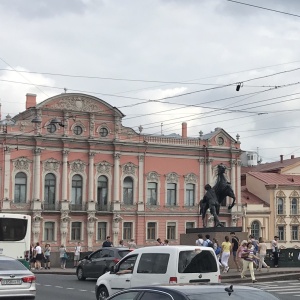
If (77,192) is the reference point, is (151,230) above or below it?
below

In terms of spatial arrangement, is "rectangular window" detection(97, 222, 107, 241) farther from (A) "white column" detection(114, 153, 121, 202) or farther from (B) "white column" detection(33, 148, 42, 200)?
(B) "white column" detection(33, 148, 42, 200)

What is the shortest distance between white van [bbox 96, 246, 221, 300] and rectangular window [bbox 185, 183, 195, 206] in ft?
167

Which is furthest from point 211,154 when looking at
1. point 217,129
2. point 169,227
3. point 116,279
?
point 116,279

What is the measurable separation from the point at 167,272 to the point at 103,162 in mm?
48329

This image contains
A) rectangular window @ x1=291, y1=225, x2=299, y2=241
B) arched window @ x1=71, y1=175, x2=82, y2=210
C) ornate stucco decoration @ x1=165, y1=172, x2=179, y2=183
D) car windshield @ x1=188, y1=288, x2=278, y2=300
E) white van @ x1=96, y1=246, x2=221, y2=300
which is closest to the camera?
car windshield @ x1=188, y1=288, x2=278, y2=300

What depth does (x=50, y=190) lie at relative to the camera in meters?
62.1

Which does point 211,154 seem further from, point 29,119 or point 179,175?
point 29,119

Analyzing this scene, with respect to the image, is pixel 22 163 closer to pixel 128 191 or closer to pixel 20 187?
pixel 20 187

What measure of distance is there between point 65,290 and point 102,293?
627 centimetres

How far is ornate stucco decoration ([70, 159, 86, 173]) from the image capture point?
208 feet

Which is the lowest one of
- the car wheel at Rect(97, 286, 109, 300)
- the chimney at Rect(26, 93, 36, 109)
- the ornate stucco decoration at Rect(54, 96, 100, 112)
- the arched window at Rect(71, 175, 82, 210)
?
the car wheel at Rect(97, 286, 109, 300)

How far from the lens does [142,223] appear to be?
216ft

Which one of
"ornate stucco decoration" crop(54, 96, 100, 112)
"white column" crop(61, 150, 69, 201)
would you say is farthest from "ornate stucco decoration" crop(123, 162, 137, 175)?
"ornate stucco decoration" crop(54, 96, 100, 112)

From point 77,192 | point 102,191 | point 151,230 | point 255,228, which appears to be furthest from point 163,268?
point 255,228
